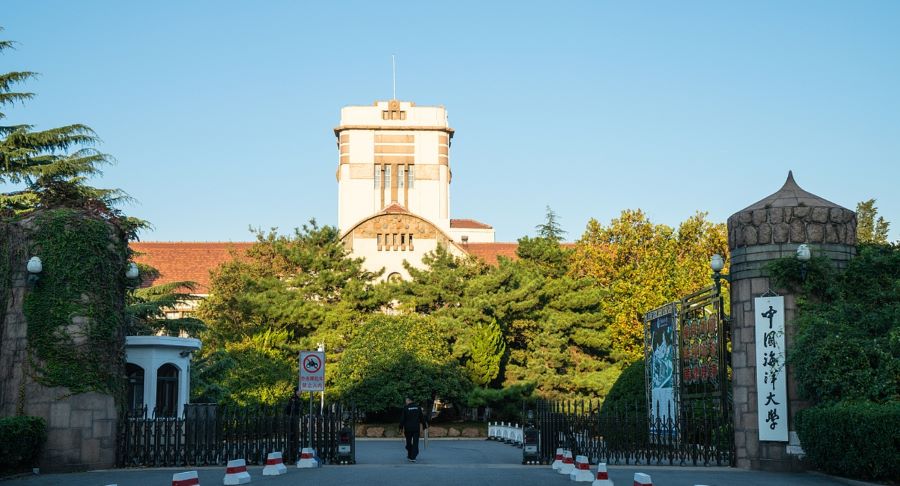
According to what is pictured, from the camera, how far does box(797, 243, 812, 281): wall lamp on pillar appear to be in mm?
19500

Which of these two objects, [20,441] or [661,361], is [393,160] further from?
[20,441]

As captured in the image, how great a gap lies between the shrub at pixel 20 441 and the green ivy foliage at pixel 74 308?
1.04m

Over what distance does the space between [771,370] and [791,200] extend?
11.3 feet

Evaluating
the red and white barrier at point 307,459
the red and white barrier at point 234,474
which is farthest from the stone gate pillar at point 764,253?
the red and white barrier at point 234,474

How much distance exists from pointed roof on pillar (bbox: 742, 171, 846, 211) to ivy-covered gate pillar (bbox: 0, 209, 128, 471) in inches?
519

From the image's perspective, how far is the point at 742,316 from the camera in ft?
67.4

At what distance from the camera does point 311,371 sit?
861 inches

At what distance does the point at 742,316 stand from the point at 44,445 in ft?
45.0

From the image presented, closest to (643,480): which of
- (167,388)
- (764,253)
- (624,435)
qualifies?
(764,253)

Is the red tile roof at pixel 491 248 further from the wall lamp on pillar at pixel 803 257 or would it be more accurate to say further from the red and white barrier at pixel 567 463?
the red and white barrier at pixel 567 463

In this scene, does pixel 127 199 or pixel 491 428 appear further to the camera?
pixel 491 428

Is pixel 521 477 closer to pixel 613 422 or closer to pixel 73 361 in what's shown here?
pixel 613 422

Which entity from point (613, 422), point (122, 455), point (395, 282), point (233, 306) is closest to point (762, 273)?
point (613, 422)

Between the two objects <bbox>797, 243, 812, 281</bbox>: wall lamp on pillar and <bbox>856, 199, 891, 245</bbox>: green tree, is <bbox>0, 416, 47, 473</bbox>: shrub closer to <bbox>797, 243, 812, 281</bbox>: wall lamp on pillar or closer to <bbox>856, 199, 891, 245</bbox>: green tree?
<bbox>797, 243, 812, 281</bbox>: wall lamp on pillar
